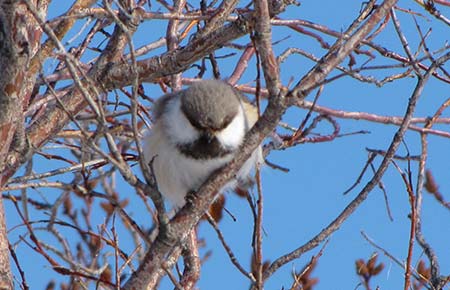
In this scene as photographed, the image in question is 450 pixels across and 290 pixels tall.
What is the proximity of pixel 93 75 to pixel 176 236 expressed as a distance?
3.52 feet

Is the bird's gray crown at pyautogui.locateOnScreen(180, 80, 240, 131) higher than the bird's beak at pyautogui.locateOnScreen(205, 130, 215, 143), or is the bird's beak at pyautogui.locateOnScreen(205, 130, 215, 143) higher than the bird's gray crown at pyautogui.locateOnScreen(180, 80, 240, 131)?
the bird's gray crown at pyautogui.locateOnScreen(180, 80, 240, 131)

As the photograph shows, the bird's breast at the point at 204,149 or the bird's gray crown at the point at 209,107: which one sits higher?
the bird's gray crown at the point at 209,107

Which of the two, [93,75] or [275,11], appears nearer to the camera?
[275,11]

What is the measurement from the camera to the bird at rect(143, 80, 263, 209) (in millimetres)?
3492

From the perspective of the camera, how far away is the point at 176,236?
2609 millimetres

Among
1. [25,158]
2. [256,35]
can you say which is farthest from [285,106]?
[25,158]

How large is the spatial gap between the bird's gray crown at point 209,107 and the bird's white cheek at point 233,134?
0.07 ft

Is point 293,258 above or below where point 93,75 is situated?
below

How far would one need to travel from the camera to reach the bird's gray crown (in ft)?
11.6

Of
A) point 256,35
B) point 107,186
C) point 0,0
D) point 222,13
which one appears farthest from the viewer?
point 107,186

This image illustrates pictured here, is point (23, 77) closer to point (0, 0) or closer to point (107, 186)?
point (0, 0)

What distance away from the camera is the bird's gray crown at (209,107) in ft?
11.6

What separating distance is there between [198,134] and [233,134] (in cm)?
17

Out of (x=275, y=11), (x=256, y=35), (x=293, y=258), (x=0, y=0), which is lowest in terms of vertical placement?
(x=293, y=258)
